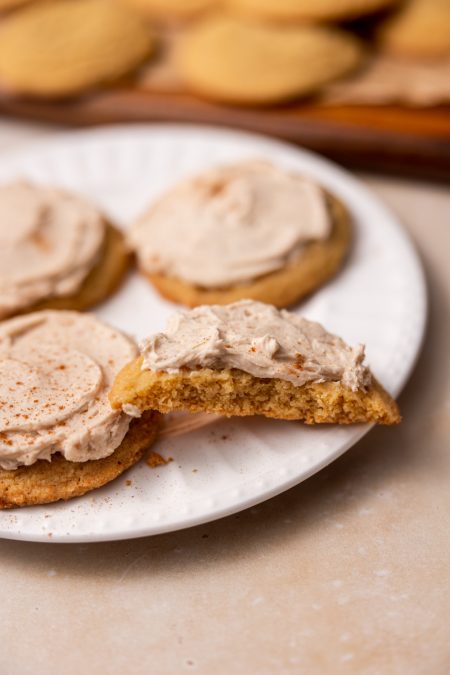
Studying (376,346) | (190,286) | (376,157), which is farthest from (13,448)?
(376,157)

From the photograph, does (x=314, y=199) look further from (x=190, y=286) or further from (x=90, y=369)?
(x=90, y=369)

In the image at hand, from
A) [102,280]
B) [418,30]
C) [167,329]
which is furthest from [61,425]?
[418,30]

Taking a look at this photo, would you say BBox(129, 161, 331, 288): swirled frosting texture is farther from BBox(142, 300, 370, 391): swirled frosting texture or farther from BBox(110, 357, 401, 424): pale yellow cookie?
BBox(110, 357, 401, 424): pale yellow cookie

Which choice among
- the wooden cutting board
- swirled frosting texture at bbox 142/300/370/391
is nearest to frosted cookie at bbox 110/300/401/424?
swirled frosting texture at bbox 142/300/370/391

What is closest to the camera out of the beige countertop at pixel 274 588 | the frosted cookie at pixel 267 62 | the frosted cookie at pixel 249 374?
the beige countertop at pixel 274 588

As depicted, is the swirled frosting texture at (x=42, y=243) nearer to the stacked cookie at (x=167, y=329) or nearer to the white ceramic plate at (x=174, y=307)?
the stacked cookie at (x=167, y=329)

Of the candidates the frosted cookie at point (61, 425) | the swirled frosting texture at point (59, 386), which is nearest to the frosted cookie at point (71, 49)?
the swirled frosting texture at point (59, 386)

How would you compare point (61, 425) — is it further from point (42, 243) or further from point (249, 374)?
point (42, 243)
